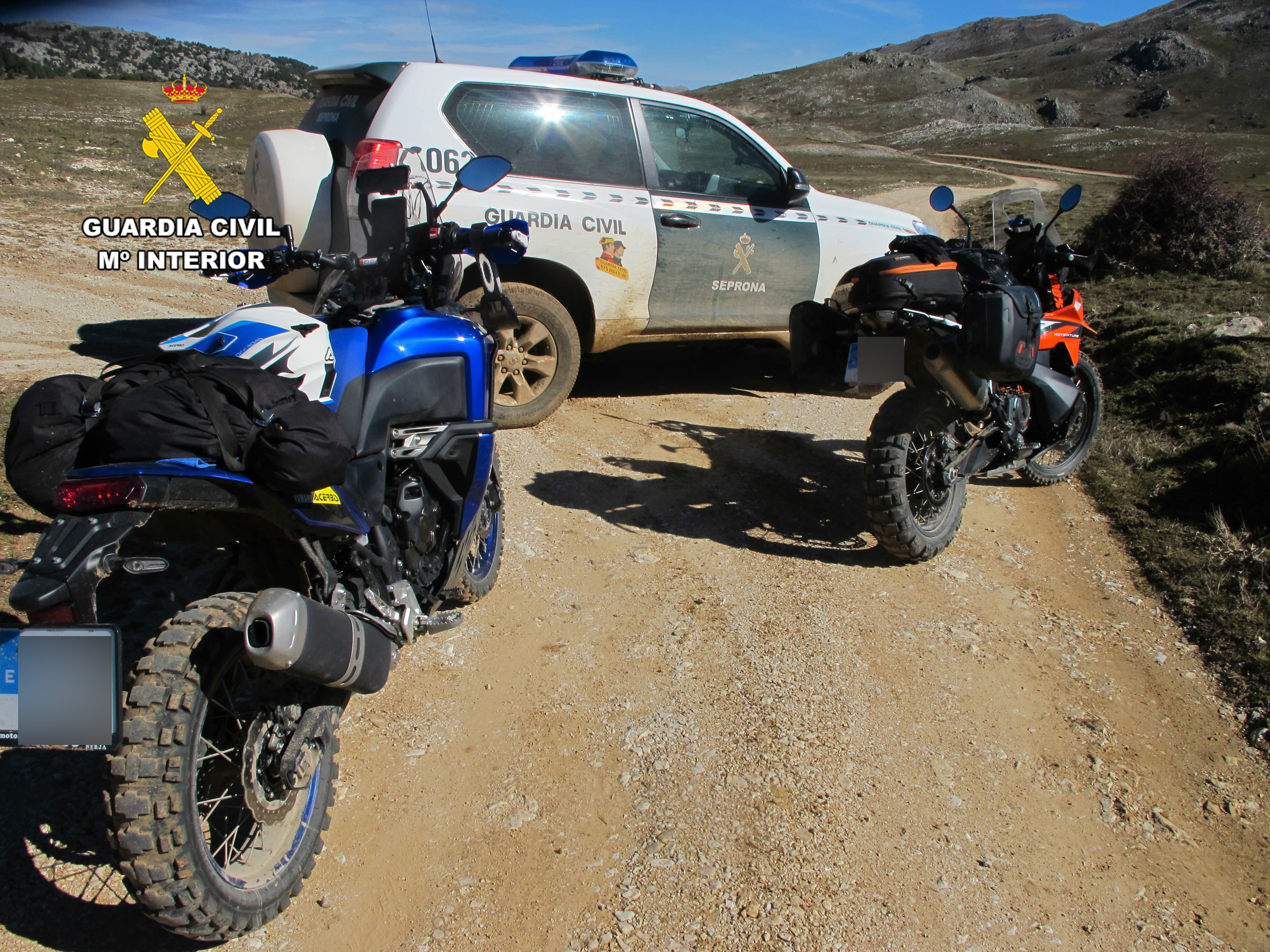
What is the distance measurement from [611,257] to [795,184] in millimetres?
1464

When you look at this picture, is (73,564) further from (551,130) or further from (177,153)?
(177,153)

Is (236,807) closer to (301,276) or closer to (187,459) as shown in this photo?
(187,459)

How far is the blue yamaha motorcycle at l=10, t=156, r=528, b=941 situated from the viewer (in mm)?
1957

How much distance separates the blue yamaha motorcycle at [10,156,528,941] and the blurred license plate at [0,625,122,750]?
7 centimetres

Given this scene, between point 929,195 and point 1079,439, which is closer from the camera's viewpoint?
point 1079,439

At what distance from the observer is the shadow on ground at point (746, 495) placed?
4770 millimetres

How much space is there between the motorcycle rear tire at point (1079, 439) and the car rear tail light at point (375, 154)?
412cm

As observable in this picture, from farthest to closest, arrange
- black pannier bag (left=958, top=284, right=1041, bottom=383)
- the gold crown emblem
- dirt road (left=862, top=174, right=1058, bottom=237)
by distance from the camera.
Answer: the gold crown emblem
dirt road (left=862, top=174, right=1058, bottom=237)
black pannier bag (left=958, top=284, right=1041, bottom=383)

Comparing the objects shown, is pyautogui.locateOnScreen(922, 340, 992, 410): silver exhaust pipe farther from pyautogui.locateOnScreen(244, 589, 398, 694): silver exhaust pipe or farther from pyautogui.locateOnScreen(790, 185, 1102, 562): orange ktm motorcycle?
pyautogui.locateOnScreen(244, 589, 398, 694): silver exhaust pipe

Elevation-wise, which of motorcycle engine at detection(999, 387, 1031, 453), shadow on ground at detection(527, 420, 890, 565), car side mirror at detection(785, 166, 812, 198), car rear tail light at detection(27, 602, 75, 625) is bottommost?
shadow on ground at detection(527, 420, 890, 565)

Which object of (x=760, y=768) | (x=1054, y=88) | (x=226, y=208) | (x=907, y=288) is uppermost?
(x=1054, y=88)

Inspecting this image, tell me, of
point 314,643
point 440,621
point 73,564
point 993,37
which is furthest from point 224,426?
point 993,37

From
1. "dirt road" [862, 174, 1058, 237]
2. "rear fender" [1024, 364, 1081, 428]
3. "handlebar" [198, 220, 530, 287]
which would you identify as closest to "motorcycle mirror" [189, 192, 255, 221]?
"handlebar" [198, 220, 530, 287]

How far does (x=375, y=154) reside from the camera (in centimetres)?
517
